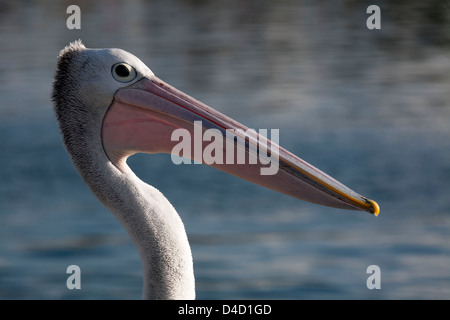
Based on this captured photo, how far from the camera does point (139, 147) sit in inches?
137

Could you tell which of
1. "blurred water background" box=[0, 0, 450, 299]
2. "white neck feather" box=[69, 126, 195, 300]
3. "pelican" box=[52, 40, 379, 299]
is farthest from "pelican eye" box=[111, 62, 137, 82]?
"blurred water background" box=[0, 0, 450, 299]

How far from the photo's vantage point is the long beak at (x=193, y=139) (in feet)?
11.3

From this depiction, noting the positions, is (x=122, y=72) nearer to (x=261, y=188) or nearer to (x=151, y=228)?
(x=151, y=228)

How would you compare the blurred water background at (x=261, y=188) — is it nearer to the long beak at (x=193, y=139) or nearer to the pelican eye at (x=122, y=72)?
the long beak at (x=193, y=139)

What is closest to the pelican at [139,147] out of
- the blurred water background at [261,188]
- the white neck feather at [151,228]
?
the white neck feather at [151,228]

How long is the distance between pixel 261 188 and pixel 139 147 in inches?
194

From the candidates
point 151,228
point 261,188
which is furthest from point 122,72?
point 261,188

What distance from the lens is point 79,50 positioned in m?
3.39

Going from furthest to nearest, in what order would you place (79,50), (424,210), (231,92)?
(231,92) < (424,210) < (79,50)

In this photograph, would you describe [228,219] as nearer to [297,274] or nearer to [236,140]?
[297,274]

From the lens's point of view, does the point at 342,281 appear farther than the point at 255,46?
No

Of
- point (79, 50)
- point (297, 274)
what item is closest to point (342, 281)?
point (297, 274)
